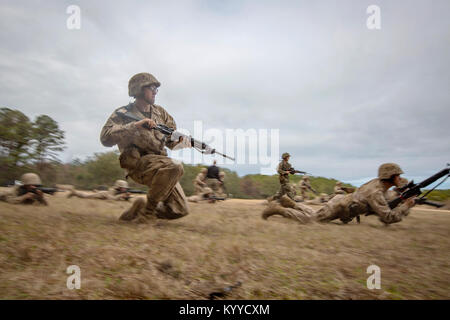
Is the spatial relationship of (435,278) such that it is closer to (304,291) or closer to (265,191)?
(304,291)

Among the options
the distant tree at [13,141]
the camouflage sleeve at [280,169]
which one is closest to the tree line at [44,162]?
the distant tree at [13,141]

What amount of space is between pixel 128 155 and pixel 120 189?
228 inches

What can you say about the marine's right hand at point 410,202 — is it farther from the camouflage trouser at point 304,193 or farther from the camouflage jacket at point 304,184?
the camouflage trouser at point 304,193

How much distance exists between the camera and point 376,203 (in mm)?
4203

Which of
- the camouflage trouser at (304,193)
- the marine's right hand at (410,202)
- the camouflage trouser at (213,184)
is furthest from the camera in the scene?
the camouflage trouser at (304,193)

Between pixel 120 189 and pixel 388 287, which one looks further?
pixel 120 189

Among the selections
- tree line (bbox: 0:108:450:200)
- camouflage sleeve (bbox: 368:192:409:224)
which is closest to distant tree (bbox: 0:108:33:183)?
tree line (bbox: 0:108:450:200)

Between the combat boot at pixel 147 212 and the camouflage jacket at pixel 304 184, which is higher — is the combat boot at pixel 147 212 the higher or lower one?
the lower one

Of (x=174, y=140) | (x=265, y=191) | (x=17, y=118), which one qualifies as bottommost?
(x=265, y=191)

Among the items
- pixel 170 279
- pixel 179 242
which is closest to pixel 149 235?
pixel 179 242

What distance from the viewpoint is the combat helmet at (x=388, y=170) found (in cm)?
413

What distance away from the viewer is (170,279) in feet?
4.82

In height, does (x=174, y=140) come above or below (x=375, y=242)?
above

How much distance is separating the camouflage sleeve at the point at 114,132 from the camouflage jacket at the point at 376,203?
14.0 feet
